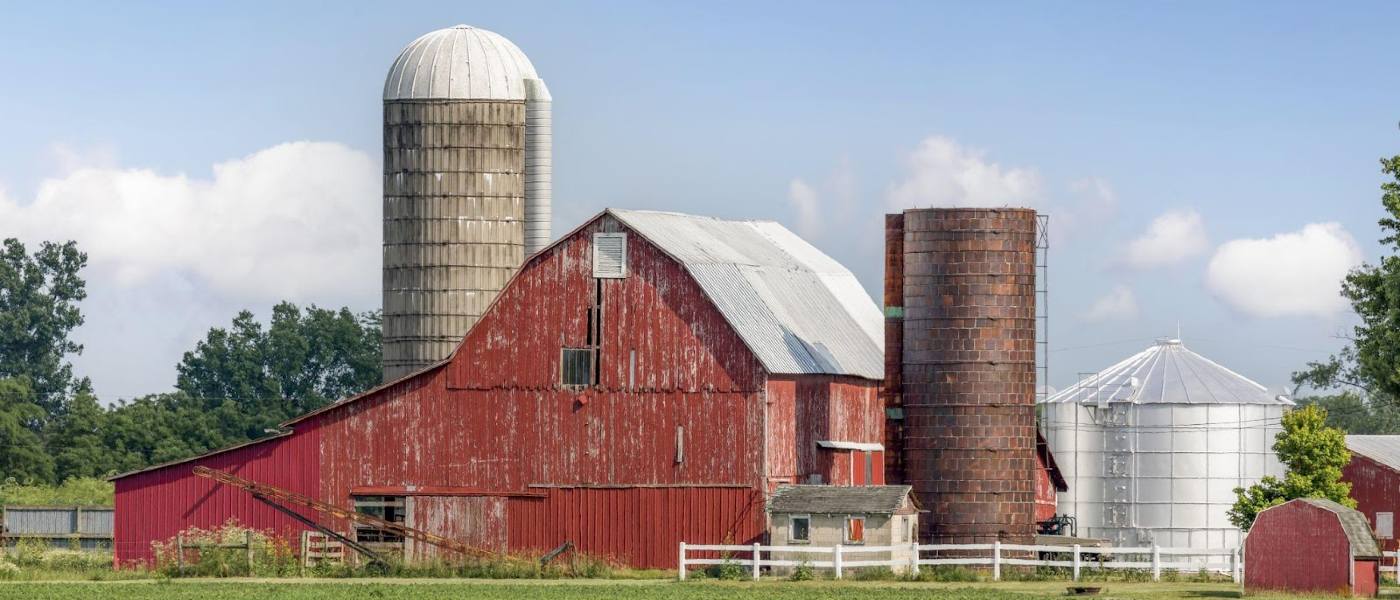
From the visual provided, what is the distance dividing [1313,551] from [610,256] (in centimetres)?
1757

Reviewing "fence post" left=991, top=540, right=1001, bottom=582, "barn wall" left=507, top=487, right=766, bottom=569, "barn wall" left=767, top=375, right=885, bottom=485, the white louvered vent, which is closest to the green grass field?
"fence post" left=991, top=540, right=1001, bottom=582

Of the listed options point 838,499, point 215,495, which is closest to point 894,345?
point 838,499

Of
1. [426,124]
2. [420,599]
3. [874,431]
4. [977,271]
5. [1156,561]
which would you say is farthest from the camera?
[426,124]

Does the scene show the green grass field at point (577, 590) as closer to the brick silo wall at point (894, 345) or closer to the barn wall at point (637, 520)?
the barn wall at point (637, 520)

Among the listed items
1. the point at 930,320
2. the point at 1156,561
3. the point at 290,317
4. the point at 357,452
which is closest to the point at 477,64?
the point at 357,452

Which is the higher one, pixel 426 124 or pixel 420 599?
pixel 426 124

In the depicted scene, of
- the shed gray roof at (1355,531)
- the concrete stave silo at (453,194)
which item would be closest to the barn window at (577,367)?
the concrete stave silo at (453,194)

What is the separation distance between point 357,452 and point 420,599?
523 inches

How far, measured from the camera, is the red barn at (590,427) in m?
51.5

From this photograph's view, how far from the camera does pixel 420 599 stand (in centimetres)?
4122

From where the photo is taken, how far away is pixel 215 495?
5444 centimetres

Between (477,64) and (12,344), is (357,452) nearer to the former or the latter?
(477,64)

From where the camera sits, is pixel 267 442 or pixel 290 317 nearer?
pixel 267 442

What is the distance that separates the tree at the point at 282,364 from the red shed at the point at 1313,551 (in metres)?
73.7
